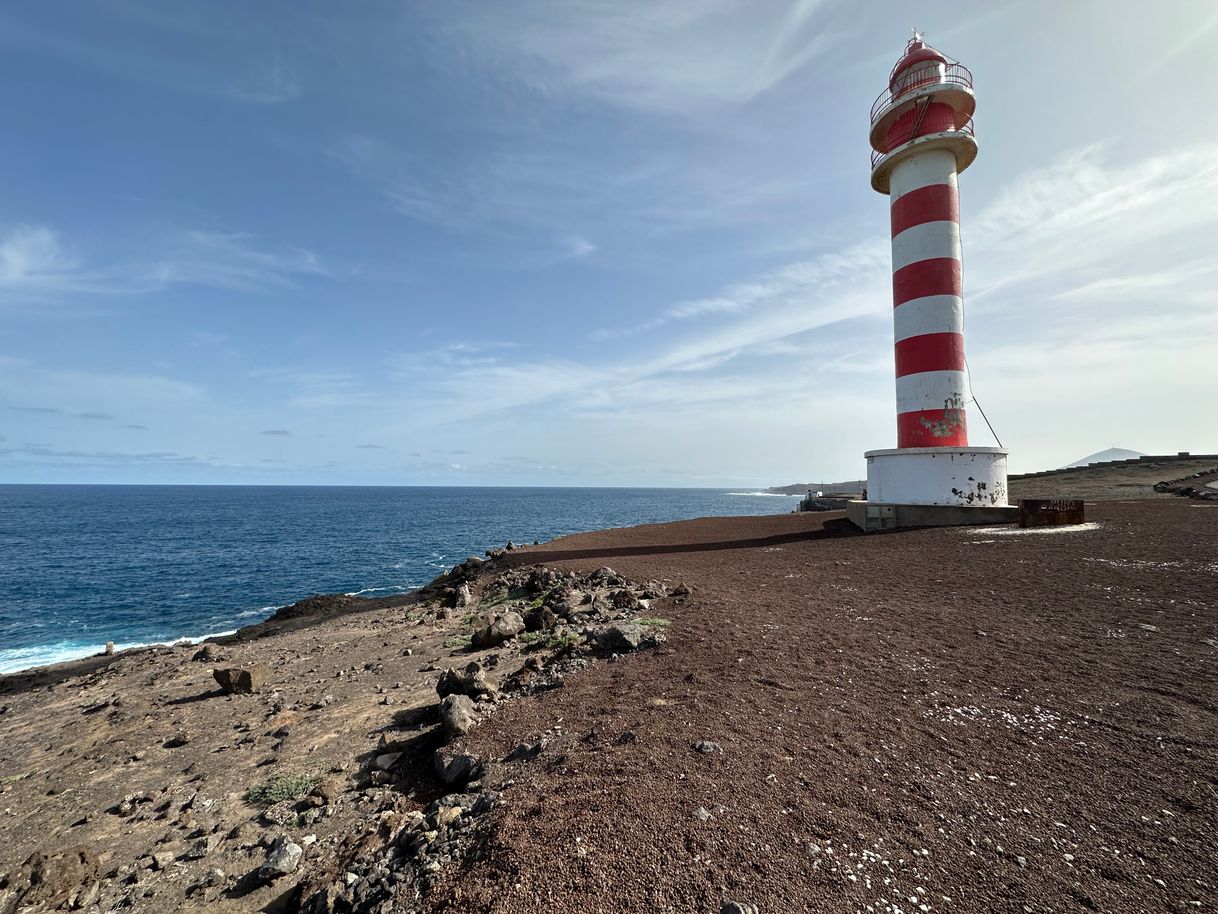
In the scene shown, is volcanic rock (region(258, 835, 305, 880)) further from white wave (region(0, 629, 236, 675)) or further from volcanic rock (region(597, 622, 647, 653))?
white wave (region(0, 629, 236, 675))

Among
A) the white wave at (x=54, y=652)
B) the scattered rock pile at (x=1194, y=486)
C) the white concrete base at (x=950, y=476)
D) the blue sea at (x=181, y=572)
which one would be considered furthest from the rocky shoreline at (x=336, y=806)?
the scattered rock pile at (x=1194, y=486)

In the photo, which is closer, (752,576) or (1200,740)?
(1200,740)

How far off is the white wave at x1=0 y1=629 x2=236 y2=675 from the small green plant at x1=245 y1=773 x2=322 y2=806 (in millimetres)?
17593

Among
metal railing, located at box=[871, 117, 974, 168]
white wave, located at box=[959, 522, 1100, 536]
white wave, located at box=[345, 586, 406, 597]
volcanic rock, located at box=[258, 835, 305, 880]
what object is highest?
metal railing, located at box=[871, 117, 974, 168]

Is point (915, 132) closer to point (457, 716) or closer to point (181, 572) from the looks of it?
point (457, 716)

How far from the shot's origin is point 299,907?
4348 mm

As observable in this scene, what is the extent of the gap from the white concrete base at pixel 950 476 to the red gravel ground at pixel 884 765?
9.07m

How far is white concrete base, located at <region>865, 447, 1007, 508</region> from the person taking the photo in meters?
19.5

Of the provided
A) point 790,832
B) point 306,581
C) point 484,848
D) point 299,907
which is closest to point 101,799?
point 299,907

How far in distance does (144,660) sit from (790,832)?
66.1 ft

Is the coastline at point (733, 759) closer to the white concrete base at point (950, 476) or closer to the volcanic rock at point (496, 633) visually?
the volcanic rock at point (496, 633)

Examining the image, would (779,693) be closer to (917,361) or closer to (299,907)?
(299,907)

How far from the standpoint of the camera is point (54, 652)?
22750 mm

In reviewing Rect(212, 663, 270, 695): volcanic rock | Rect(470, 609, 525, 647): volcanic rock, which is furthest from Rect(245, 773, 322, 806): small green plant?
Rect(212, 663, 270, 695): volcanic rock
